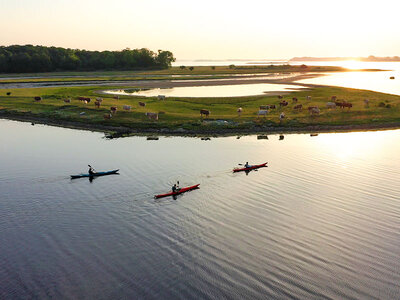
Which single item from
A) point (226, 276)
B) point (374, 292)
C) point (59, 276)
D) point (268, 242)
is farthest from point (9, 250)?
point (374, 292)

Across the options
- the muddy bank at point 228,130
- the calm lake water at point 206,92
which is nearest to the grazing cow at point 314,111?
the muddy bank at point 228,130

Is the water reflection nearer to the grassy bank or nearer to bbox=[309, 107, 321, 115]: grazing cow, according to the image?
the grassy bank

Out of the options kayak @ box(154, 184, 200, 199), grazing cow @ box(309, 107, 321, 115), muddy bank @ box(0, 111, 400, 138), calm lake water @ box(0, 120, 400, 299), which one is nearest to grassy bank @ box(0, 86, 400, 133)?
muddy bank @ box(0, 111, 400, 138)

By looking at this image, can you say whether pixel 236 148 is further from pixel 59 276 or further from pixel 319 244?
pixel 59 276

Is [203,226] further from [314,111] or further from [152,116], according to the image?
[314,111]

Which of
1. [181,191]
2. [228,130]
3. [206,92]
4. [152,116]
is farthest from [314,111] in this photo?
Answer: [181,191]
